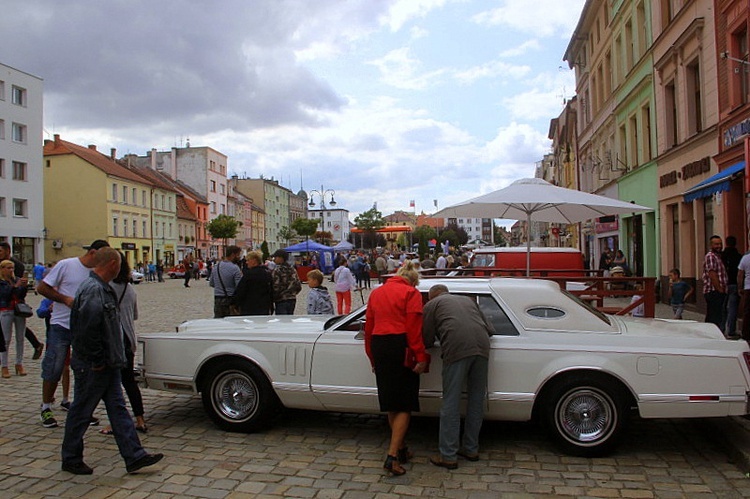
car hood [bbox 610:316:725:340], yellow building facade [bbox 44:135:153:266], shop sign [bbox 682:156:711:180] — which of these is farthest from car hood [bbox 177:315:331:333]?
yellow building facade [bbox 44:135:153:266]

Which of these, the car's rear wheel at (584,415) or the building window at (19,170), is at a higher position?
the building window at (19,170)

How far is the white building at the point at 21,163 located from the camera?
4047 centimetres

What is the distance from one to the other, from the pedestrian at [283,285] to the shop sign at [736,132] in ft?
30.4

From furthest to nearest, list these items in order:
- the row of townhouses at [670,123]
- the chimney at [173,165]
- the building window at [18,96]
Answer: the chimney at [173,165] < the building window at [18,96] < the row of townhouses at [670,123]

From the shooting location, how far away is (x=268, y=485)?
453cm

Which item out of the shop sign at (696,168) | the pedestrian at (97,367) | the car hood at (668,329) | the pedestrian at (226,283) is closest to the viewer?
the pedestrian at (97,367)

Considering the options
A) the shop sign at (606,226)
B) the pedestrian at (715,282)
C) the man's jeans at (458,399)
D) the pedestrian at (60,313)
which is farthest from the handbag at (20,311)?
the shop sign at (606,226)

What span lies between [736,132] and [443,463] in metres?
11.3

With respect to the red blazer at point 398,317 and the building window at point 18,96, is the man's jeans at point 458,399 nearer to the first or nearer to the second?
the red blazer at point 398,317

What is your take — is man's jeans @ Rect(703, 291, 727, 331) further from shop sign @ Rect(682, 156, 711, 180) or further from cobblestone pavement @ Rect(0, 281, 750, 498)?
shop sign @ Rect(682, 156, 711, 180)

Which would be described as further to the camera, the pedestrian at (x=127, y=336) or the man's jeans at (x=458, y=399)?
the pedestrian at (x=127, y=336)

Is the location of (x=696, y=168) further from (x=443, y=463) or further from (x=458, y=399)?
(x=443, y=463)

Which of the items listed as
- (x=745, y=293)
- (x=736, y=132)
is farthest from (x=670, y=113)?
(x=745, y=293)

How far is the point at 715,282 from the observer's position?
933cm
